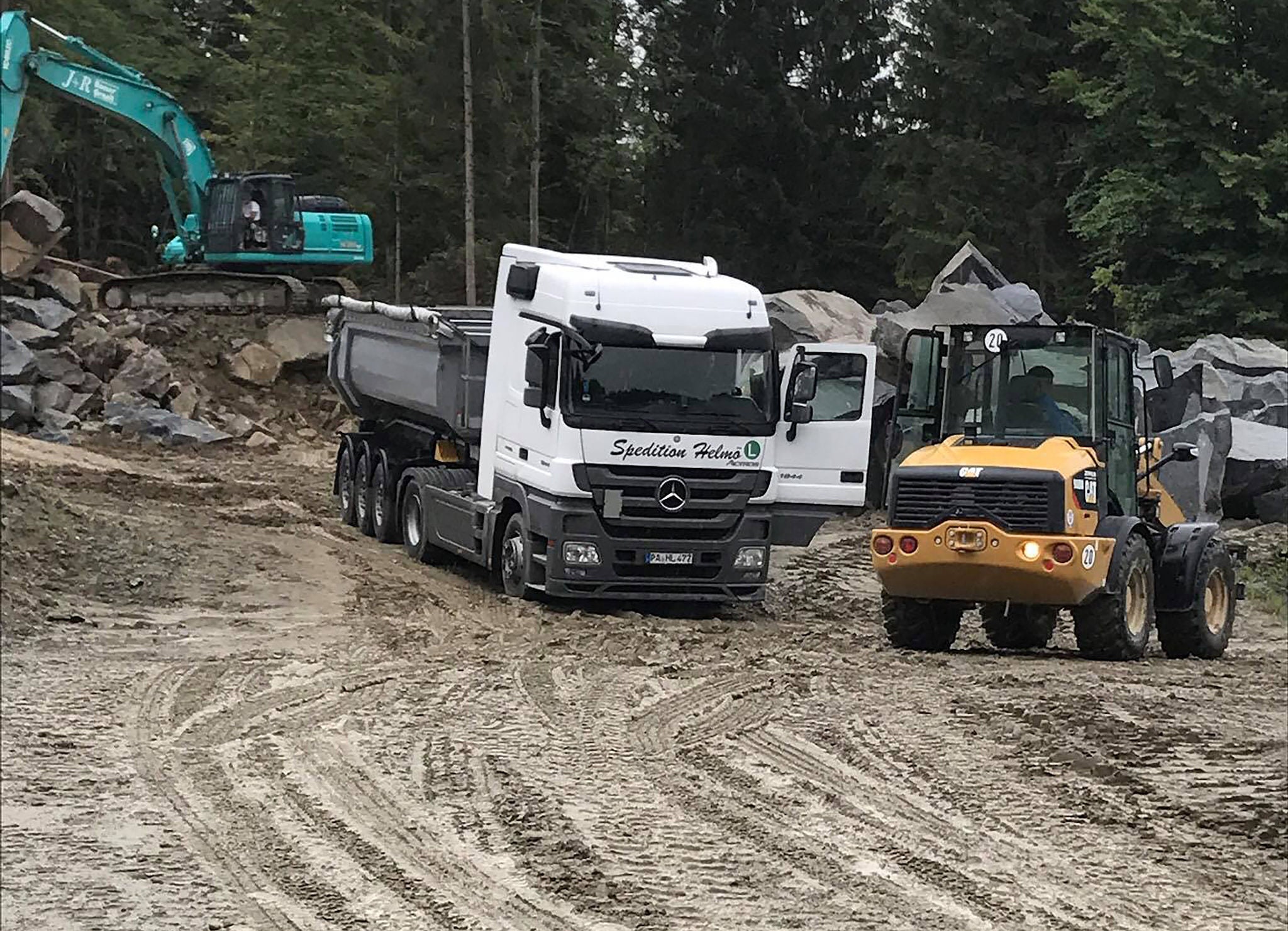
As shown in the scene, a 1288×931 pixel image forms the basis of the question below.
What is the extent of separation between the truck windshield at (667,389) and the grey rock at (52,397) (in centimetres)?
1348

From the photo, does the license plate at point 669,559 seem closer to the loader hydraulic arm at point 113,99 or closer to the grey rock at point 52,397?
the loader hydraulic arm at point 113,99

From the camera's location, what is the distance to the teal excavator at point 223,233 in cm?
3019

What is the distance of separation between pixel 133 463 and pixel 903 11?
27631 mm

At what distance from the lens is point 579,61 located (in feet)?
127

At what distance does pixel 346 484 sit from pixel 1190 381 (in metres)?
11.6

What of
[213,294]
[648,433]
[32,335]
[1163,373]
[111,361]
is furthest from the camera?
[213,294]

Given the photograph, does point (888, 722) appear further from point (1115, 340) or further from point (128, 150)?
point (128, 150)

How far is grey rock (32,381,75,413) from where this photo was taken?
26016mm

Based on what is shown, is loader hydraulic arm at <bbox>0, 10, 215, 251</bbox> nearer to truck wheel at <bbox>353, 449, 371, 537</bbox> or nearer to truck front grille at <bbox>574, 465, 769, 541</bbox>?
truck wheel at <bbox>353, 449, 371, 537</bbox>

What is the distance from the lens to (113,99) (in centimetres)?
2950

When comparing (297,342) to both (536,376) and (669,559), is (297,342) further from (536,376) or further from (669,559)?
(669,559)

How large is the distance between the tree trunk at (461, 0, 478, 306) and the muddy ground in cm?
2162

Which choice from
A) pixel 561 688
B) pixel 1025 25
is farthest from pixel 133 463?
pixel 1025 25

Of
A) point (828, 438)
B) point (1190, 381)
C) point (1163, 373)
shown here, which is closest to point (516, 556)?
point (828, 438)
